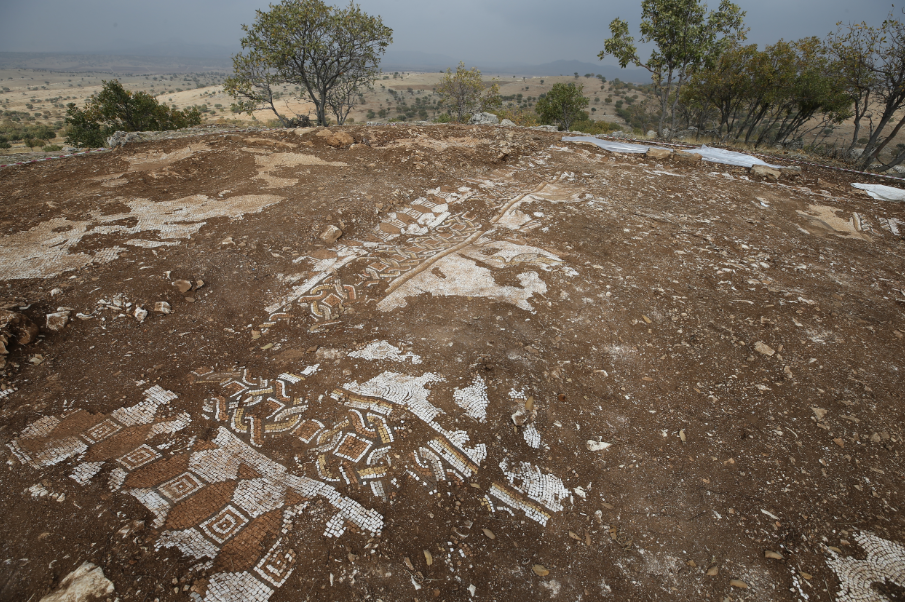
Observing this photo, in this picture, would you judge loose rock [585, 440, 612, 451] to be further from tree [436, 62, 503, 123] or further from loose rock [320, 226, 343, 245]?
tree [436, 62, 503, 123]

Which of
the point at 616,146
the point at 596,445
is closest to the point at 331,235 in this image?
the point at 596,445

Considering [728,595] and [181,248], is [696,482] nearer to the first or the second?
[728,595]

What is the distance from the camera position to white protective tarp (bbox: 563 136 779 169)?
8.59 m

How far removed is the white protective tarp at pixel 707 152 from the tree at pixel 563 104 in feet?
44.4

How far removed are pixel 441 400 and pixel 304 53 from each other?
15.2 metres

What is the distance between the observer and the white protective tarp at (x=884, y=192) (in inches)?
276

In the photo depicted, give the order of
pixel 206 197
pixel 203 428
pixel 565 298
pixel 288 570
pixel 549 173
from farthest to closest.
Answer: pixel 549 173
pixel 206 197
pixel 565 298
pixel 203 428
pixel 288 570

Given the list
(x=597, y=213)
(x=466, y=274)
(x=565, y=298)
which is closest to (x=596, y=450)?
(x=565, y=298)

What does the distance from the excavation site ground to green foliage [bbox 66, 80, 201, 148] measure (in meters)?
14.4

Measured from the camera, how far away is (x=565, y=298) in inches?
178

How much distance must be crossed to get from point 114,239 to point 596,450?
653 cm

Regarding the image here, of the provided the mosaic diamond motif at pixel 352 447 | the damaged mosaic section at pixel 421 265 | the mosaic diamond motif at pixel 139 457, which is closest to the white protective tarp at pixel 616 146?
the damaged mosaic section at pixel 421 265

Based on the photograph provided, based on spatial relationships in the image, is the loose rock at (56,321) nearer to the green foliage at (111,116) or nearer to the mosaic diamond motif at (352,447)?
the mosaic diamond motif at (352,447)

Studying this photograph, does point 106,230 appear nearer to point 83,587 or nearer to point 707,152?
point 83,587
